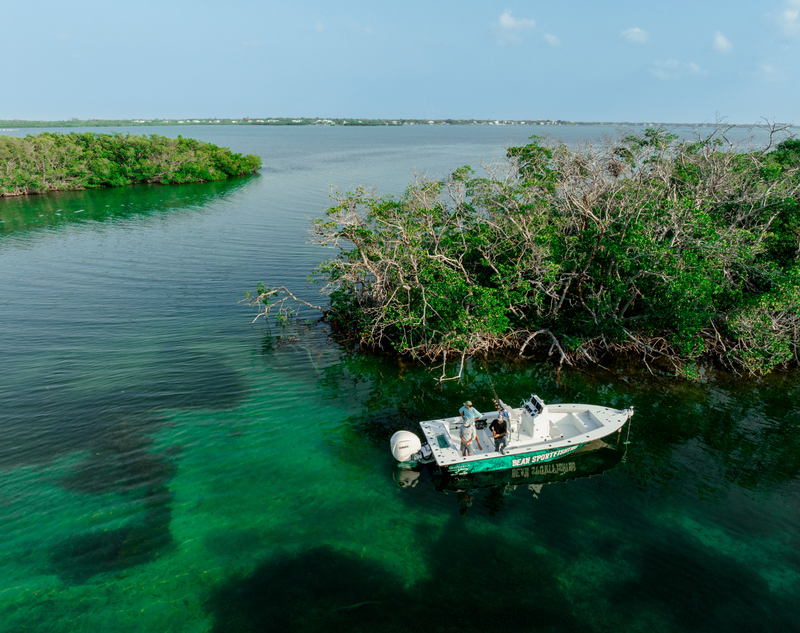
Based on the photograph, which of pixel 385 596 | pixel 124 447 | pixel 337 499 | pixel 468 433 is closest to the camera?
pixel 385 596

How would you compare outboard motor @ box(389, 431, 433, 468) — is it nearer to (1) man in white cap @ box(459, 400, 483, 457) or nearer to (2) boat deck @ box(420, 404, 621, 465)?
(2) boat deck @ box(420, 404, 621, 465)

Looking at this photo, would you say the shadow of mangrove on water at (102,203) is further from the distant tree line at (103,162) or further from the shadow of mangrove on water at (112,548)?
the shadow of mangrove on water at (112,548)

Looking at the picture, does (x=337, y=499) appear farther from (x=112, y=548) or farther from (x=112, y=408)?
(x=112, y=408)

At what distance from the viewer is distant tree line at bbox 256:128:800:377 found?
18.9 m

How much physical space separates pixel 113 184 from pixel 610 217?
2891 inches

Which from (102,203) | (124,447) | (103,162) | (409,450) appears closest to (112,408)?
(124,447)

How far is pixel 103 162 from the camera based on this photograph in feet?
224

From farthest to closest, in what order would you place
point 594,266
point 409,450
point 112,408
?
point 594,266, point 112,408, point 409,450

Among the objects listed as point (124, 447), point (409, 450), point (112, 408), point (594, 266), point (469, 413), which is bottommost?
point (124, 447)

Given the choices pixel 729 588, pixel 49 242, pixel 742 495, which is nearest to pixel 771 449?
pixel 742 495

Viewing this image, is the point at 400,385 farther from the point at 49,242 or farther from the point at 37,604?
the point at 49,242

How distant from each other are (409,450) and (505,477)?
3.28 metres

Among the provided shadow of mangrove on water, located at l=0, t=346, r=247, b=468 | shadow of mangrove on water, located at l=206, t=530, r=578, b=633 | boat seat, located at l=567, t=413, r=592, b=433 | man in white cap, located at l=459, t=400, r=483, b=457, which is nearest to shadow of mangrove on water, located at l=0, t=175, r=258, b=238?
shadow of mangrove on water, located at l=0, t=346, r=247, b=468

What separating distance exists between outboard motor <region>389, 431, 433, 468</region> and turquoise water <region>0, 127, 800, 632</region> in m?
0.61
